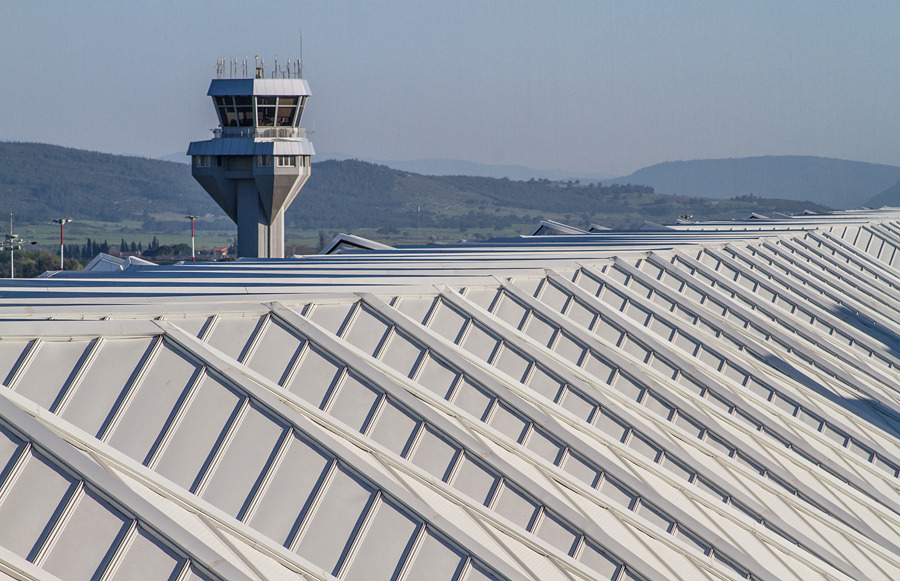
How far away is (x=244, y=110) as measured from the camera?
2886 inches

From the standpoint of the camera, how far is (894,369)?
101 ft

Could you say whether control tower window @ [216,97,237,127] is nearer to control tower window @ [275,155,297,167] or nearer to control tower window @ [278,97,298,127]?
control tower window @ [278,97,298,127]

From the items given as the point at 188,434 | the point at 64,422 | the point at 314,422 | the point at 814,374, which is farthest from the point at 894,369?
the point at 64,422

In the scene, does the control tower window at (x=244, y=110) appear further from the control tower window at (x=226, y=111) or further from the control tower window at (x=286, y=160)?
the control tower window at (x=286, y=160)

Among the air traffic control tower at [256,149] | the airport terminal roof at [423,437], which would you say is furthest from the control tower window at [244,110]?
the airport terminal roof at [423,437]

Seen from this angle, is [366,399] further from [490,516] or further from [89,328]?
[89,328]

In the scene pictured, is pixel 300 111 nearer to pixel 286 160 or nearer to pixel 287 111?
pixel 287 111

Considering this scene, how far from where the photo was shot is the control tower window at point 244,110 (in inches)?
2867

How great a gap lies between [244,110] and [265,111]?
1695 millimetres

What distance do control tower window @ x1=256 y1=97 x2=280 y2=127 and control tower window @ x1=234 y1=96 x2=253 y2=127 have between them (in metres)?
0.64

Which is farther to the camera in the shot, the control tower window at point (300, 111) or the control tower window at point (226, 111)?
the control tower window at point (300, 111)

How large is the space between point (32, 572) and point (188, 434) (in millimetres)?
3723

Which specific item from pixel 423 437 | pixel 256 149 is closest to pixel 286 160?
pixel 256 149

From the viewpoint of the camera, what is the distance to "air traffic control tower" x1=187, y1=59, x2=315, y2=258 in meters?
72.2
